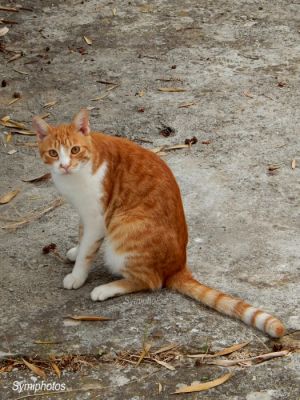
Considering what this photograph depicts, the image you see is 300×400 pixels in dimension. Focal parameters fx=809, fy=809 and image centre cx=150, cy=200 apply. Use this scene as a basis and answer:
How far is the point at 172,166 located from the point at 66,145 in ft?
5.40

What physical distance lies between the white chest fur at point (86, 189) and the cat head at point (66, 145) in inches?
2.2

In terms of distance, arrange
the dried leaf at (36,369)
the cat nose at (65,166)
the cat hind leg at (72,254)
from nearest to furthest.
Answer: the dried leaf at (36,369)
the cat nose at (65,166)
the cat hind leg at (72,254)

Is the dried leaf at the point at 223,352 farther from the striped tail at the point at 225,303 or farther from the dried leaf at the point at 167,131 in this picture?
the dried leaf at the point at 167,131

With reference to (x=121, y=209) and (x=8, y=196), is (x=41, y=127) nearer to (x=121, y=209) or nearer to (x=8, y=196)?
(x=121, y=209)

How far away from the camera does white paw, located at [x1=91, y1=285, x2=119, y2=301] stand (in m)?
4.66

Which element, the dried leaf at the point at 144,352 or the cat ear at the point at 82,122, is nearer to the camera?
the dried leaf at the point at 144,352

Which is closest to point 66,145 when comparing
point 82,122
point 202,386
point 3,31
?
point 82,122

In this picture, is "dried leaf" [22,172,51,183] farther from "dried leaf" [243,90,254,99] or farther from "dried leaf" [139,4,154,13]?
"dried leaf" [139,4,154,13]

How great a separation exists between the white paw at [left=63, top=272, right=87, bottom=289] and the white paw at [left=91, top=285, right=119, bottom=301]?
0.51 feet

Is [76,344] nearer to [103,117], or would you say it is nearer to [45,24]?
[103,117]

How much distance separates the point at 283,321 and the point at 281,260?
0.67 metres

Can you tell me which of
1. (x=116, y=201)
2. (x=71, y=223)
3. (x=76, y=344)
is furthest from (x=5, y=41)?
(x=76, y=344)

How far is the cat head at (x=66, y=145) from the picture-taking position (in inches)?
179

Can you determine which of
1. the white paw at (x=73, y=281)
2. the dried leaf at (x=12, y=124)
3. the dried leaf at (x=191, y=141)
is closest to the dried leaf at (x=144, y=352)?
the white paw at (x=73, y=281)
